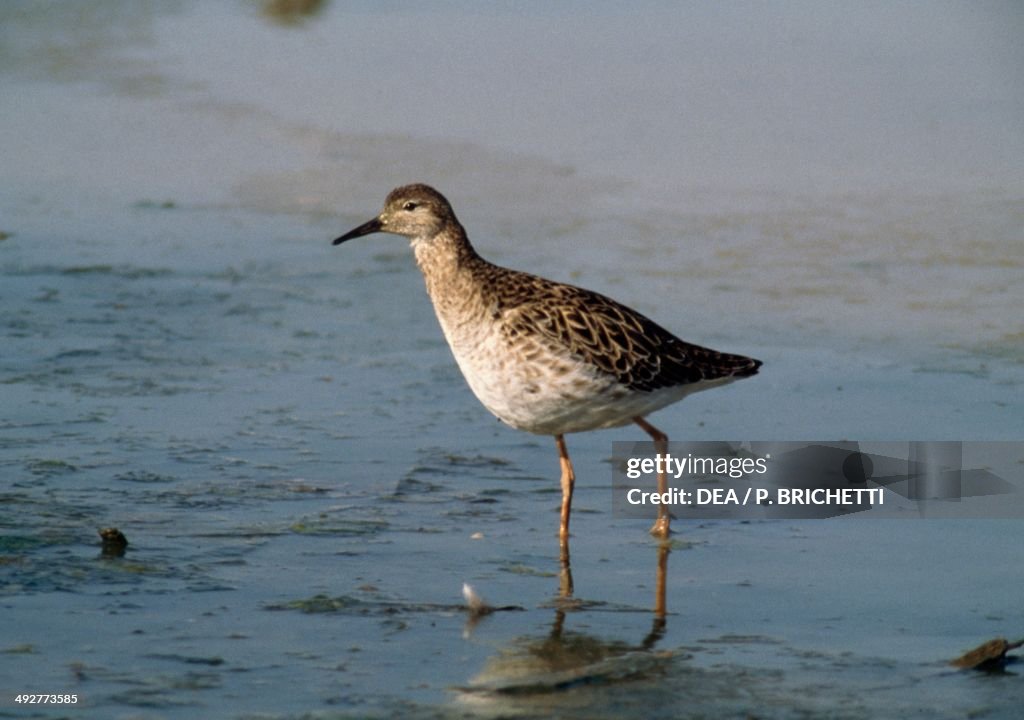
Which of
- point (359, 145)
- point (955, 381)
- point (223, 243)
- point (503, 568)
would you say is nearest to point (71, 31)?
point (359, 145)

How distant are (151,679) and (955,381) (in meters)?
6.41

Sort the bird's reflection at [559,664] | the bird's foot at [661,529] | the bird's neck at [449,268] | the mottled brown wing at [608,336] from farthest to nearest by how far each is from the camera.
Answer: the bird's neck at [449,268] < the bird's foot at [661,529] < the mottled brown wing at [608,336] < the bird's reflection at [559,664]

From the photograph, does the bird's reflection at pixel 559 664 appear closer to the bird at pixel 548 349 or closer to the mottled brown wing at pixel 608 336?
the bird at pixel 548 349

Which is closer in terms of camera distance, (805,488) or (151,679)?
(151,679)

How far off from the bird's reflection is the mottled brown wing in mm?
1599

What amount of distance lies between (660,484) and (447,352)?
3.41 m

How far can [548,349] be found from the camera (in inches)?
322

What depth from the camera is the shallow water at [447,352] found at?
21.5 feet

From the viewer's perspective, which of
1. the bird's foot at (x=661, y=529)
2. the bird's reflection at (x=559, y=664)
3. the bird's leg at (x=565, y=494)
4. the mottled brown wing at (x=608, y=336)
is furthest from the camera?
the bird's foot at (x=661, y=529)

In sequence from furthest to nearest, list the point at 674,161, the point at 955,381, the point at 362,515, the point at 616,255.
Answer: the point at 674,161
the point at 616,255
the point at 955,381
the point at 362,515

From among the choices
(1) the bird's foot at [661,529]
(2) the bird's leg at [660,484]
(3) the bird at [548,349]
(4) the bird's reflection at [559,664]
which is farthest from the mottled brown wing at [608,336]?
(4) the bird's reflection at [559,664]

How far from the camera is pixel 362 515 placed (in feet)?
27.8

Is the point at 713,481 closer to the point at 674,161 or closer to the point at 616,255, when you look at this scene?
the point at 616,255

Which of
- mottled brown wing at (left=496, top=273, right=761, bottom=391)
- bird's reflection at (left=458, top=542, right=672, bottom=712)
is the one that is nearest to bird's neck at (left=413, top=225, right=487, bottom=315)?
mottled brown wing at (left=496, top=273, right=761, bottom=391)
